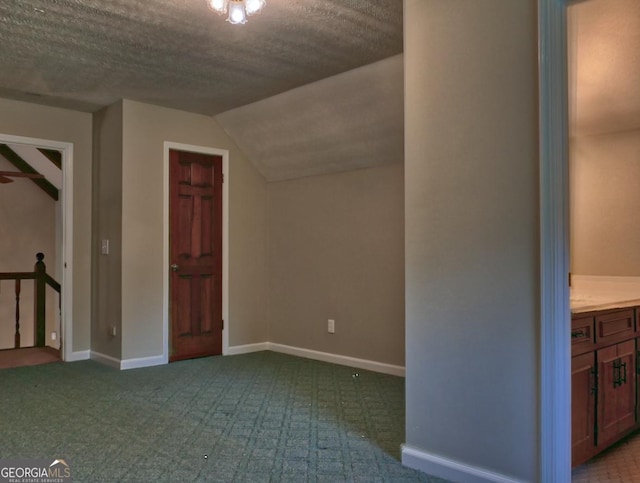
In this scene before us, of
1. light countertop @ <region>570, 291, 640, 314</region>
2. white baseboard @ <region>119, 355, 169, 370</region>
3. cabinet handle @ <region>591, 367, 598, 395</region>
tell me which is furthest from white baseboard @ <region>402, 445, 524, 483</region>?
white baseboard @ <region>119, 355, 169, 370</region>

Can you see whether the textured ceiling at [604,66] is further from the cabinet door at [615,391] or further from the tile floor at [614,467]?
the tile floor at [614,467]

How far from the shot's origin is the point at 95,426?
2973mm

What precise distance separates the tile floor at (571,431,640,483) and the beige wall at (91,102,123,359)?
3.63 meters

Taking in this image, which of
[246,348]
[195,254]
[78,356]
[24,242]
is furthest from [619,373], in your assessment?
[24,242]

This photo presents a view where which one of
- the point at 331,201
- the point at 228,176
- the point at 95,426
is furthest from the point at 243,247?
the point at 95,426

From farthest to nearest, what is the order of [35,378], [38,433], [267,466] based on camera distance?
1. [35,378]
2. [38,433]
3. [267,466]

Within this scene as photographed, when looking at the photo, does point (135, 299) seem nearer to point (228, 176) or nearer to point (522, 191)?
point (228, 176)

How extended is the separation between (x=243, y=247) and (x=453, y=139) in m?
3.34

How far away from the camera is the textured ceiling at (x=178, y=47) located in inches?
113

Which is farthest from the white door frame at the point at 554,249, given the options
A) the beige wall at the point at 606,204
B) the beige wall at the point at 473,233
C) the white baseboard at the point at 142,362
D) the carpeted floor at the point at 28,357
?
the carpeted floor at the point at 28,357

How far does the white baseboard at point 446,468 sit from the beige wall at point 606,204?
6.68 feet

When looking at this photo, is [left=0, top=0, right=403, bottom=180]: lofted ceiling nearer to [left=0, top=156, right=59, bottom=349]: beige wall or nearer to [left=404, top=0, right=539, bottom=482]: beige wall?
[left=404, top=0, right=539, bottom=482]: beige wall

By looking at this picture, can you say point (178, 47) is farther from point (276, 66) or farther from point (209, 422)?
point (209, 422)

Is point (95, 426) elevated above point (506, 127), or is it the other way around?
point (506, 127)
